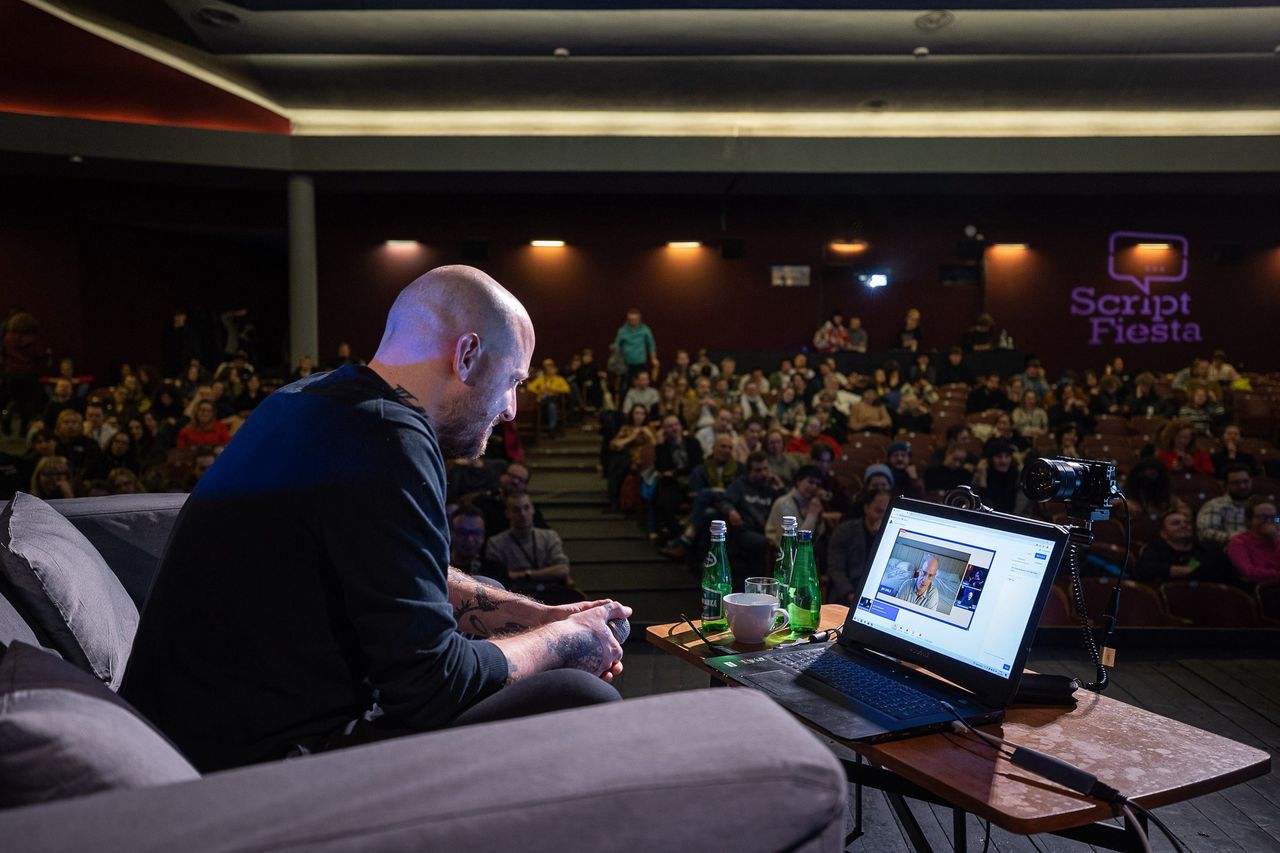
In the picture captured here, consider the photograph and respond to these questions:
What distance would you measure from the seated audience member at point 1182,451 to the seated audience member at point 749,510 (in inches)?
123

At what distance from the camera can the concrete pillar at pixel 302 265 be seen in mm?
9336

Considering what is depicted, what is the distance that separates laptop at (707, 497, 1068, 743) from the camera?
4.41 feet

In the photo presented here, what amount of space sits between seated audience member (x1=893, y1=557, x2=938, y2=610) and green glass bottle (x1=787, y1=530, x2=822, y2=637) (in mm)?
334

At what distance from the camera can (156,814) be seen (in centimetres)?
56

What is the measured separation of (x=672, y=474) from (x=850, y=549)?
201 cm

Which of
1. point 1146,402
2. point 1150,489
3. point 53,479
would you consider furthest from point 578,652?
point 1146,402

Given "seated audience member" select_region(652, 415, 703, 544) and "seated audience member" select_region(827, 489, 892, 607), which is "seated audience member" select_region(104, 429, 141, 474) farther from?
"seated audience member" select_region(827, 489, 892, 607)

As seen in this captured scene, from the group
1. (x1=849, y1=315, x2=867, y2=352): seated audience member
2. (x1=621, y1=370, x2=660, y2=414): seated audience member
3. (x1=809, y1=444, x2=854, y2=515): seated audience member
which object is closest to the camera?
(x1=809, y1=444, x2=854, y2=515): seated audience member

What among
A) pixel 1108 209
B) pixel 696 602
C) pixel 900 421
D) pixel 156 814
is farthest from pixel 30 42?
pixel 1108 209

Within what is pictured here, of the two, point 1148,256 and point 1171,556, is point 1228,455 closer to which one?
point 1171,556

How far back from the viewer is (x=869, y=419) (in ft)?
26.6

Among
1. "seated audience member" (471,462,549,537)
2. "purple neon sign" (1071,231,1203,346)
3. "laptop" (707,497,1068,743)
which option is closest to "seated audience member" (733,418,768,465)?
"seated audience member" (471,462,549,537)

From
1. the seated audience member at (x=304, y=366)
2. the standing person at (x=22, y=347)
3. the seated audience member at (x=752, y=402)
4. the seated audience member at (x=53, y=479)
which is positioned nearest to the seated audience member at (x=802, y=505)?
the seated audience member at (x=752, y=402)

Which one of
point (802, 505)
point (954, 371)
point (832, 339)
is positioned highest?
point (832, 339)
